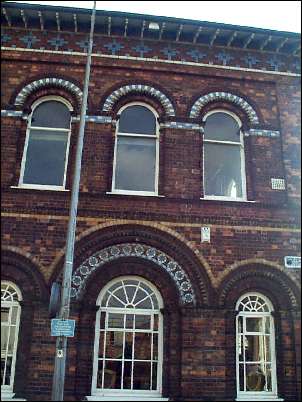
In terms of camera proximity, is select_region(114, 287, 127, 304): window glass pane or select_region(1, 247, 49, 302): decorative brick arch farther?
select_region(114, 287, 127, 304): window glass pane

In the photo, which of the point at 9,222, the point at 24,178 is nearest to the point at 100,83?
the point at 24,178

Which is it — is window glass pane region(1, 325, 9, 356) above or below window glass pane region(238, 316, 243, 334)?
below

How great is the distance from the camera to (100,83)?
470 inches

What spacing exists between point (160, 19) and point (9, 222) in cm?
605

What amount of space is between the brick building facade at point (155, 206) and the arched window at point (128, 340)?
0.10ft

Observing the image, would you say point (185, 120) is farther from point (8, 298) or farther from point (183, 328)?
Answer: point (8, 298)

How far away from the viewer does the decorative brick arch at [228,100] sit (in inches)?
472

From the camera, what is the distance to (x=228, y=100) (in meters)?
12.2

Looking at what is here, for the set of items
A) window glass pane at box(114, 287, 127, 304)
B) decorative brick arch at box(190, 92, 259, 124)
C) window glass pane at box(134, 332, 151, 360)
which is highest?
decorative brick arch at box(190, 92, 259, 124)

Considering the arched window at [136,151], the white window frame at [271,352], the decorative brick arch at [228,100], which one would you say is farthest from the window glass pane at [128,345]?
the decorative brick arch at [228,100]

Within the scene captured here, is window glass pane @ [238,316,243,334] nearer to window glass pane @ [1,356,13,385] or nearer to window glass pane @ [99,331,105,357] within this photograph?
window glass pane @ [99,331,105,357]

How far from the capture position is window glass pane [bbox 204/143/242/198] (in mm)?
11766

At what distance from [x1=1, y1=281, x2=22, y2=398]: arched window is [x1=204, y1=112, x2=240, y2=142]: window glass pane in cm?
590

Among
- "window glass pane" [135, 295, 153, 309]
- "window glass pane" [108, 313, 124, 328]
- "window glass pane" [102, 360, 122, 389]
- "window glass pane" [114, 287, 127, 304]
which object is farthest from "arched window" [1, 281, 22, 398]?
"window glass pane" [135, 295, 153, 309]
